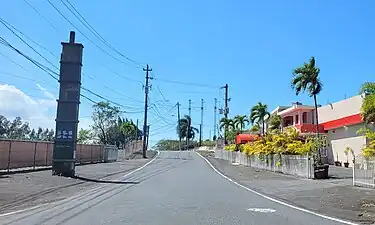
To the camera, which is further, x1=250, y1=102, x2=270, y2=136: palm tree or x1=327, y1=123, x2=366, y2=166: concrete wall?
x1=250, y1=102, x2=270, y2=136: palm tree

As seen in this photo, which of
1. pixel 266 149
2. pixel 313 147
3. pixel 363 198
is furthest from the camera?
pixel 266 149

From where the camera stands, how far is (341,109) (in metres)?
48.7

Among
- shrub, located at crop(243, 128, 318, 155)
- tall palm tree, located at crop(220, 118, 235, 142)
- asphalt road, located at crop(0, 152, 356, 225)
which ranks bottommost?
asphalt road, located at crop(0, 152, 356, 225)

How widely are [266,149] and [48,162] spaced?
60.2 feet

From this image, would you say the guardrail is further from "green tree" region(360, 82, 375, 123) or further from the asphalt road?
"green tree" region(360, 82, 375, 123)

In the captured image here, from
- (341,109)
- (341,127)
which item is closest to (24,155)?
(341,127)

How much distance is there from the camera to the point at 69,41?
29297 mm

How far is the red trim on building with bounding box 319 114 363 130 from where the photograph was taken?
41.3 metres

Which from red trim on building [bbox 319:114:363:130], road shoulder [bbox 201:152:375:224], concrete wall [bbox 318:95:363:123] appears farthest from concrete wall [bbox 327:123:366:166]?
road shoulder [bbox 201:152:375:224]

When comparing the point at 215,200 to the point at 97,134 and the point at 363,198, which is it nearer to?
the point at 363,198

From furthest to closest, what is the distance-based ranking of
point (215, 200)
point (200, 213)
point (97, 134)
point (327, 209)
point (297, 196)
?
1. point (97, 134)
2. point (297, 196)
3. point (215, 200)
4. point (327, 209)
5. point (200, 213)

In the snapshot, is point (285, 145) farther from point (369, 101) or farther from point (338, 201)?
point (338, 201)

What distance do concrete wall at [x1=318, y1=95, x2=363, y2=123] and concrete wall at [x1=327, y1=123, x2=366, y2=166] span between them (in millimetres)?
1858

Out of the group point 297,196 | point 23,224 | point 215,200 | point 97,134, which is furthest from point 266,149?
point 97,134
